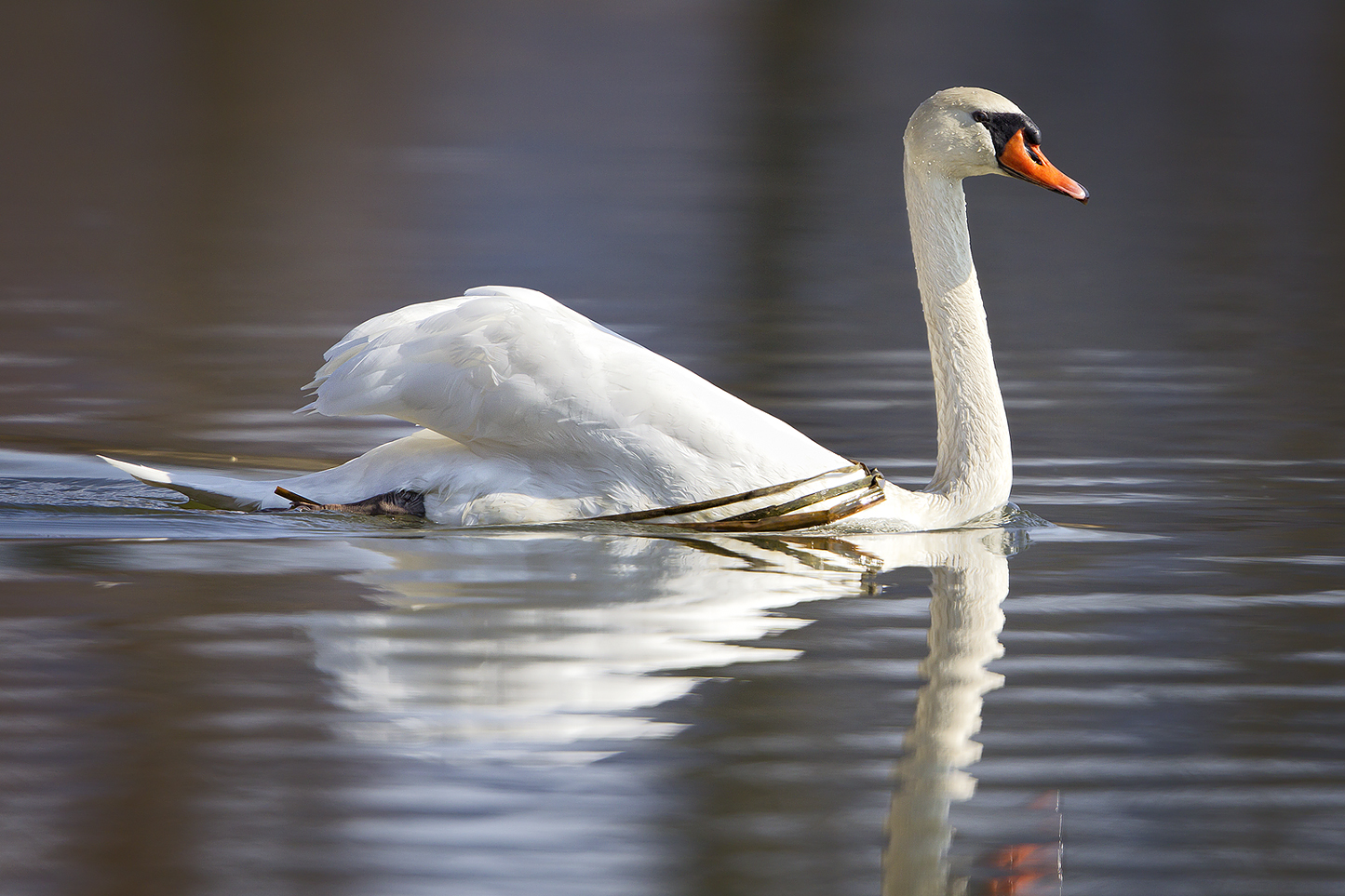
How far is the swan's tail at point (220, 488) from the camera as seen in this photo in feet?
22.1

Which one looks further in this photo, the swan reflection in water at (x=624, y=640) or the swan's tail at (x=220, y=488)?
the swan's tail at (x=220, y=488)

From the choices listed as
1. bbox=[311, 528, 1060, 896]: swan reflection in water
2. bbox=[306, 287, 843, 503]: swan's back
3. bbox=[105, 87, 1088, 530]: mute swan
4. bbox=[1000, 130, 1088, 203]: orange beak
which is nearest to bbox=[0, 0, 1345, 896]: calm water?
bbox=[311, 528, 1060, 896]: swan reflection in water

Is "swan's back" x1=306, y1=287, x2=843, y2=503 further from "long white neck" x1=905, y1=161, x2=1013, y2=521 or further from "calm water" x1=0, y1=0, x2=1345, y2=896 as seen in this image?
"long white neck" x1=905, y1=161, x2=1013, y2=521

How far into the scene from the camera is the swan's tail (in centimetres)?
673

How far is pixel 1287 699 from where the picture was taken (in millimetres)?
5113

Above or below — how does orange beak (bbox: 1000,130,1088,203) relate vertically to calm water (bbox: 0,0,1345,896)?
above

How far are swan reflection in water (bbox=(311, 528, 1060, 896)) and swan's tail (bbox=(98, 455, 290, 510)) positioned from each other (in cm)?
53

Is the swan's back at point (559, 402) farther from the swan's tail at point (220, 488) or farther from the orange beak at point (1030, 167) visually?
the orange beak at point (1030, 167)

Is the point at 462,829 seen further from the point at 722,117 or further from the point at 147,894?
the point at 722,117

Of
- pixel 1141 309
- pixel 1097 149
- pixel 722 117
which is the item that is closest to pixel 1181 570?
pixel 1141 309

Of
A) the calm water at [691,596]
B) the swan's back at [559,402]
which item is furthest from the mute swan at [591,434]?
the calm water at [691,596]

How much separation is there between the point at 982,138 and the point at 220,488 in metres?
3.05

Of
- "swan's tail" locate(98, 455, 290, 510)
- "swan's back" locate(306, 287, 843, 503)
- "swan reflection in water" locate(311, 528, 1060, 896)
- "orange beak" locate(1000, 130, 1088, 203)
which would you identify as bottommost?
"swan reflection in water" locate(311, 528, 1060, 896)

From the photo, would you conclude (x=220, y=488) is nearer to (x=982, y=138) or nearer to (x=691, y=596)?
(x=691, y=596)
